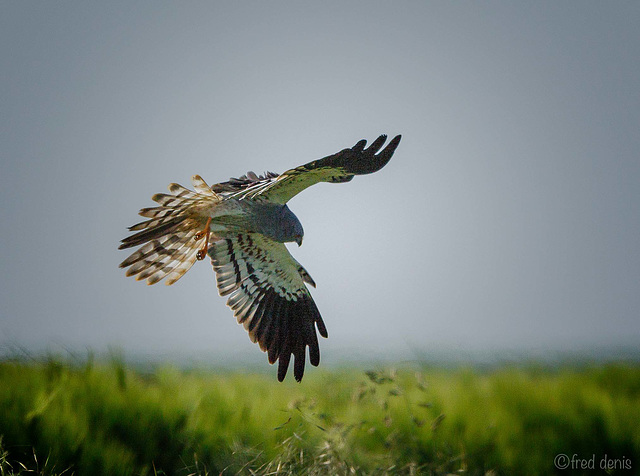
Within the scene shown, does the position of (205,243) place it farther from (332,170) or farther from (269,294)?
(332,170)

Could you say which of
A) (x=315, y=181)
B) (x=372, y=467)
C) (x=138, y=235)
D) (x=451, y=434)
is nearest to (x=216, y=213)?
(x=138, y=235)

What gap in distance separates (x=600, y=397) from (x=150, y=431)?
4.66 meters

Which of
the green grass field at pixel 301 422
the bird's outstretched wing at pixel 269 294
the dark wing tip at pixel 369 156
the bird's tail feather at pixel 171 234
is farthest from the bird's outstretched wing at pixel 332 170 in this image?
the green grass field at pixel 301 422

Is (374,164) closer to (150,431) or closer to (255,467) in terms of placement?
(255,467)

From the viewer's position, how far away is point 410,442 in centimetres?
500

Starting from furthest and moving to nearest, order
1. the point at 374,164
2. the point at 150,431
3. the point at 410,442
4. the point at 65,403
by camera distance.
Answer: the point at 410,442
the point at 150,431
the point at 65,403
the point at 374,164

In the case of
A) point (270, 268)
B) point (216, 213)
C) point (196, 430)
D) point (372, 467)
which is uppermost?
point (216, 213)

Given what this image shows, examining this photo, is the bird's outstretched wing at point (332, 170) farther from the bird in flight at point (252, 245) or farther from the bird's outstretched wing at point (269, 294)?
the bird's outstretched wing at point (269, 294)

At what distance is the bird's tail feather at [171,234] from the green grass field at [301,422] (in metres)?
0.83

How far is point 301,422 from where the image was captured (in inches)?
169

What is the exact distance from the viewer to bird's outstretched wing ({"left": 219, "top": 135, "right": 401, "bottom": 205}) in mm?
3396

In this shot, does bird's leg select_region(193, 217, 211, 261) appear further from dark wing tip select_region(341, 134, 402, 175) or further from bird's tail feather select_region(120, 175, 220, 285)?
dark wing tip select_region(341, 134, 402, 175)

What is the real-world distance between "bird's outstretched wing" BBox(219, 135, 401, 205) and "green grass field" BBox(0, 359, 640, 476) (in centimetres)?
150

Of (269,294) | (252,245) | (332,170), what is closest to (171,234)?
(252,245)
